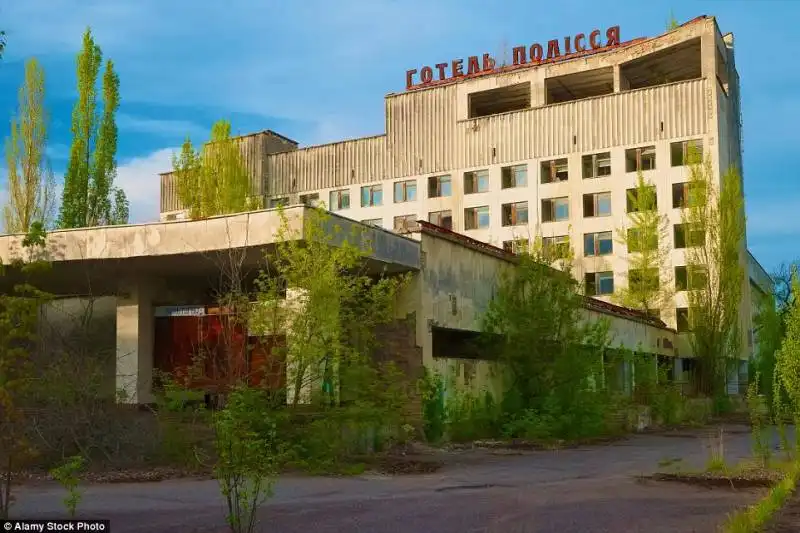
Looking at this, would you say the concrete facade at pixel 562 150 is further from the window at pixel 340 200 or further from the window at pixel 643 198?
the window at pixel 643 198

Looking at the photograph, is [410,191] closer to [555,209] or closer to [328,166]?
[328,166]

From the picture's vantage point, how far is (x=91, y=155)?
4400 centimetres

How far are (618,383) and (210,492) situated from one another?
2700 centimetres

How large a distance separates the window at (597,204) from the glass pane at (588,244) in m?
1.34

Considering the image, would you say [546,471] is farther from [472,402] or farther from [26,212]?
[26,212]

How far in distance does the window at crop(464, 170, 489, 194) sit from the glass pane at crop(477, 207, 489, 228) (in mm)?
1247

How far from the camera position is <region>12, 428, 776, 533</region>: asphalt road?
9.78m

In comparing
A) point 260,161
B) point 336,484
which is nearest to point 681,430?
point 336,484

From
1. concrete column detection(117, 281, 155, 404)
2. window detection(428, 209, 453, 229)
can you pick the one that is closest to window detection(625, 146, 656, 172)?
window detection(428, 209, 453, 229)

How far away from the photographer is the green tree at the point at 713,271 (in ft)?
149

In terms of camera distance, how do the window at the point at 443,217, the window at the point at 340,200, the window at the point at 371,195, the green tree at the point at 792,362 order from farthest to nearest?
1. the window at the point at 340,200
2. the window at the point at 371,195
3. the window at the point at 443,217
4. the green tree at the point at 792,362

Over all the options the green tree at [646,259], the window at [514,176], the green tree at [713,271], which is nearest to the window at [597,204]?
the green tree at [646,259]

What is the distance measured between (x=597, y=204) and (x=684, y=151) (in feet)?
21.1

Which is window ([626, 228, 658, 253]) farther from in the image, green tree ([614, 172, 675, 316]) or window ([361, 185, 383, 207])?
window ([361, 185, 383, 207])
